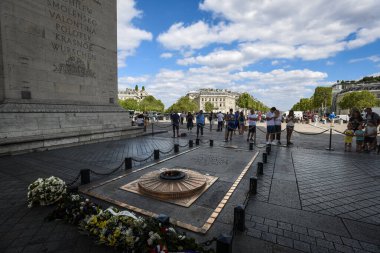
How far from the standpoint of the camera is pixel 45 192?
406cm

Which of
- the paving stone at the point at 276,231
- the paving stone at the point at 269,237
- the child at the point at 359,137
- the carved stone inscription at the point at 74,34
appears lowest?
the paving stone at the point at 269,237

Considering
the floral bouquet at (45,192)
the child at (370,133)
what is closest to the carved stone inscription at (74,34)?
the floral bouquet at (45,192)

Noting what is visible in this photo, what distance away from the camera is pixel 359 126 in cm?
1027

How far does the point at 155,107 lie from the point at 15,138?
75.2 m

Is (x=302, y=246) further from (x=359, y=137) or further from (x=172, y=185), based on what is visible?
(x=359, y=137)

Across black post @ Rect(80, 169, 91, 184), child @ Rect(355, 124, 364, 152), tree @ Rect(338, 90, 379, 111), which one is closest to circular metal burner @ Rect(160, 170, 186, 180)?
black post @ Rect(80, 169, 91, 184)

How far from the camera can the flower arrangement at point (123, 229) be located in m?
2.60

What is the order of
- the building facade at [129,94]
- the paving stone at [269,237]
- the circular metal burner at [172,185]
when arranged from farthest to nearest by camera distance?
the building facade at [129,94]
the circular metal burner at [172,185]
the paving stone at [269,237]

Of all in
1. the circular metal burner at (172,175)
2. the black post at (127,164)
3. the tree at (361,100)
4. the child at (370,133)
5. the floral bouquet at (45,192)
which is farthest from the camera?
the tree at (361,100)

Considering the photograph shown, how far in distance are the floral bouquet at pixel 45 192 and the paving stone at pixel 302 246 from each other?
180 inches

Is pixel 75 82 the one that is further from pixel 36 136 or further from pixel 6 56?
pixel 36 136

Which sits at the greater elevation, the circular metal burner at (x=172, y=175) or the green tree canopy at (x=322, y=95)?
the green tree canopy at (x=322, y=95)

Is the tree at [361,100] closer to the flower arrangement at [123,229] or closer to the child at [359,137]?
the child at [359,137]

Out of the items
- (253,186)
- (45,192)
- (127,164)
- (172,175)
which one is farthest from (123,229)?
(127,164)
